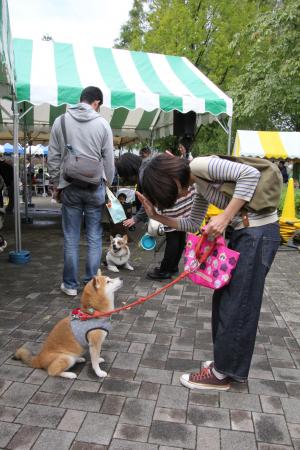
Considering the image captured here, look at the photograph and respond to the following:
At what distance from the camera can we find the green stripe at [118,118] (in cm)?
1072

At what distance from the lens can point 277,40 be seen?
45.2 feet

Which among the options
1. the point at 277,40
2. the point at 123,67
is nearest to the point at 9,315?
the point at 123,67

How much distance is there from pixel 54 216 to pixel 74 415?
31.0 feet

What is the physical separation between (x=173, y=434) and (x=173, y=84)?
578 centimetres

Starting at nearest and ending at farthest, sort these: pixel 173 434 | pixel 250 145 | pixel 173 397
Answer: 1. pixel 173 434
2. pixel 173 397
3. pixel 250 145

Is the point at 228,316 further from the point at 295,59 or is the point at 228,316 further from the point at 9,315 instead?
the point at 295,59

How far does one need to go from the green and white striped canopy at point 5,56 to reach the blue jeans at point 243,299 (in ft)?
7.48

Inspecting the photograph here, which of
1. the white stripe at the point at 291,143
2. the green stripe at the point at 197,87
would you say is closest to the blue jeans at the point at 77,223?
the green stripe at the point at 197,87

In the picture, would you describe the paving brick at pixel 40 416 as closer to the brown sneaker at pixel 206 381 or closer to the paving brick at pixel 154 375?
the paving brick at pixel 154 375

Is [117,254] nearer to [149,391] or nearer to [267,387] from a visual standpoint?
[149,391]

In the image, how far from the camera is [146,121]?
440 inches

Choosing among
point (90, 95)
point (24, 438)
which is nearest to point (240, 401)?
point (24, 438)

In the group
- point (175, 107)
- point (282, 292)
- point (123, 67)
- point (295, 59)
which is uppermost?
point (295, 59)

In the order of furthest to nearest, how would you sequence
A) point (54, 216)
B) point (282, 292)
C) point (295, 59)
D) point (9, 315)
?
point (295, 59)
point (54, 216)
point (282, 292)
point (9, 315)
